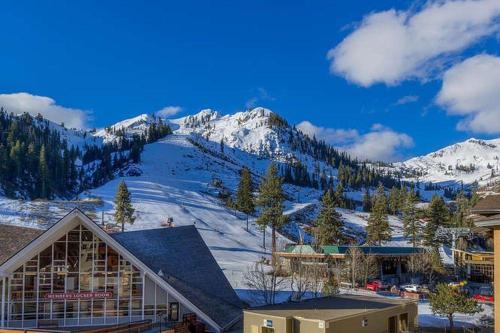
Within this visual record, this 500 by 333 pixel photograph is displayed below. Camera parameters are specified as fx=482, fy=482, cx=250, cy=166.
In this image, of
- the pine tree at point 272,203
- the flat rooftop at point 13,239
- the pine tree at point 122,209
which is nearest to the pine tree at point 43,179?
the pine tree at point 122,209

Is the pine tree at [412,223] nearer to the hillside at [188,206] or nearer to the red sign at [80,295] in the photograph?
the hillside at [188,206]

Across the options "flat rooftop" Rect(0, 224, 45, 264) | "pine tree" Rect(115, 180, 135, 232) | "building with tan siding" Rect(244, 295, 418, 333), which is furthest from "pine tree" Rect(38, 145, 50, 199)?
"building with tan siding" Rect(244, 295, 418, 333)

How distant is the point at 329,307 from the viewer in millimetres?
22828

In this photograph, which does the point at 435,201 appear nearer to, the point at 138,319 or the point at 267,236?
the point at 267,236

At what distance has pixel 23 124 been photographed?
18500 cm

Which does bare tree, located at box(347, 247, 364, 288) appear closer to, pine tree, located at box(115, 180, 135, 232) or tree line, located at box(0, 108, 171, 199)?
pine tree, located at box(115, 180, 135, 232)

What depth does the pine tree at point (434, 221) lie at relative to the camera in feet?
202

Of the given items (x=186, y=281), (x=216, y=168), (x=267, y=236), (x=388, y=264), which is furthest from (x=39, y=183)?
(x=186, y=281)

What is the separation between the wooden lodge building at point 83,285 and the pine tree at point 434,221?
42542 mm

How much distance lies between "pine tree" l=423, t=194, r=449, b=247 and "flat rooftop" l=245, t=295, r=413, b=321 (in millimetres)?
38692

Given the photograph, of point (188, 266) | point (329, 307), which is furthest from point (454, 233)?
point (329, 307)

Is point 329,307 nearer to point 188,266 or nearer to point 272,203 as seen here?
point 188,266

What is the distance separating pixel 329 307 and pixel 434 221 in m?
47.8

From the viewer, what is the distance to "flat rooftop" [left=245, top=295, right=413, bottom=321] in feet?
67.4
